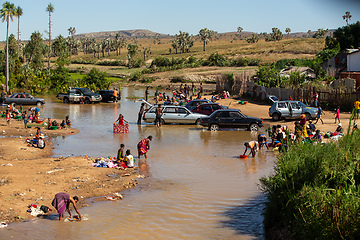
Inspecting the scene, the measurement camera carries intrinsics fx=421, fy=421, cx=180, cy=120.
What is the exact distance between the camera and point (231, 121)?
25.3m

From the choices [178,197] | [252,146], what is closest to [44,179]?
[178,197]

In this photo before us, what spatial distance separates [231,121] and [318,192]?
1723cm

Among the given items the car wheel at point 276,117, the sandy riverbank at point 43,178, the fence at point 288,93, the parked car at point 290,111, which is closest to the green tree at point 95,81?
the fence at point 288,93

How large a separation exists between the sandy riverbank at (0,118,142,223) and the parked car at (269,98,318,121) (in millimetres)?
15520

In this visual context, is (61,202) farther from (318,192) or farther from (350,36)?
(350,36)

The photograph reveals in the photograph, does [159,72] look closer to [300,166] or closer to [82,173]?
[82,173]

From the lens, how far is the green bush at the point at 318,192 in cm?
741

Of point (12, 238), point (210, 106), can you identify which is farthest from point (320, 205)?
point (210, 106)

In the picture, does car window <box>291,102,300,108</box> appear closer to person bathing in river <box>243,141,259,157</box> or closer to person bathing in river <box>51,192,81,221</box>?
person bathing in river <box>243,141,259,157</box>

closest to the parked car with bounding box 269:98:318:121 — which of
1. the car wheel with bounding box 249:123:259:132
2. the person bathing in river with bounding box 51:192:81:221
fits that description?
the car wheel with bounding box 249:123:259:132

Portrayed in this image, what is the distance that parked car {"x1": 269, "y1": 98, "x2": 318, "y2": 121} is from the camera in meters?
28.2

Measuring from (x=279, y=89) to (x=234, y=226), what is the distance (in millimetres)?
28654

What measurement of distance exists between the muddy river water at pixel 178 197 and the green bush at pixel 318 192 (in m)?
1.24

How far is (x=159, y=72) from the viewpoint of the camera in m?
82.8
